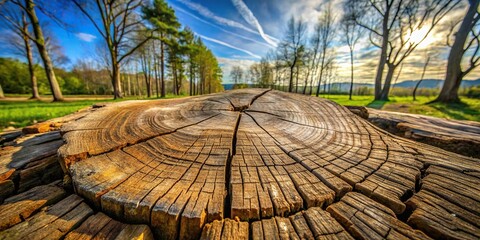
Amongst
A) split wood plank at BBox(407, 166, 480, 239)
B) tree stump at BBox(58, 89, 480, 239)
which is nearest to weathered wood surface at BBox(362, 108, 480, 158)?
tree stump at BBox(58, 89, 480, 239)

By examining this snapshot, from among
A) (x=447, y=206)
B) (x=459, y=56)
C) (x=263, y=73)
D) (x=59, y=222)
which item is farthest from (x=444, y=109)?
(x=263, y=73)

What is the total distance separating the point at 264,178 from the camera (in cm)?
89

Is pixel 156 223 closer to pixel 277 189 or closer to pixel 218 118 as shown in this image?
pixel 277 189

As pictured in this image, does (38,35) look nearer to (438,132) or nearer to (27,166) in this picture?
(27,166)

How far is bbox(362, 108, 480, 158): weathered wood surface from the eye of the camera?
1.66 meters

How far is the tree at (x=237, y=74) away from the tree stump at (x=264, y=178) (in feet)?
157

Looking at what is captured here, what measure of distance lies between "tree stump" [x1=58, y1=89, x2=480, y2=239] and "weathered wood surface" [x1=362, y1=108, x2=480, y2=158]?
0.68m

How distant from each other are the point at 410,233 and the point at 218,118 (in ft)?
4.44

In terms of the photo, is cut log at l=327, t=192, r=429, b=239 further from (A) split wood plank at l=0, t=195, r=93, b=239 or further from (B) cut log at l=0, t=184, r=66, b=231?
(B) cut log at l=0, t=184, r=66, b=231

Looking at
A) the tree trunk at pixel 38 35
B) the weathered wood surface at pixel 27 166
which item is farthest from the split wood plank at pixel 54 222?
the tree trunk at pixel 38 35

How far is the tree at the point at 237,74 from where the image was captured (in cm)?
4728

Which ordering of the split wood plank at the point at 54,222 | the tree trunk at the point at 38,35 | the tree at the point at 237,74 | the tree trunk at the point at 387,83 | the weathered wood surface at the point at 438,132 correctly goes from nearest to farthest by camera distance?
the split wood plank at the point at 54,222, the weathered wood surface at the point at 438,132, the tree trunk at the point at 38,35, the tree trunk at the point at 387,83, the tree at the point at 237,74

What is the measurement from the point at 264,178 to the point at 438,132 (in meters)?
2.27

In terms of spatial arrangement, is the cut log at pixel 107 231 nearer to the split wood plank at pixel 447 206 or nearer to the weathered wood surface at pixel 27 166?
the weathered wood surface at pixel 27 166
